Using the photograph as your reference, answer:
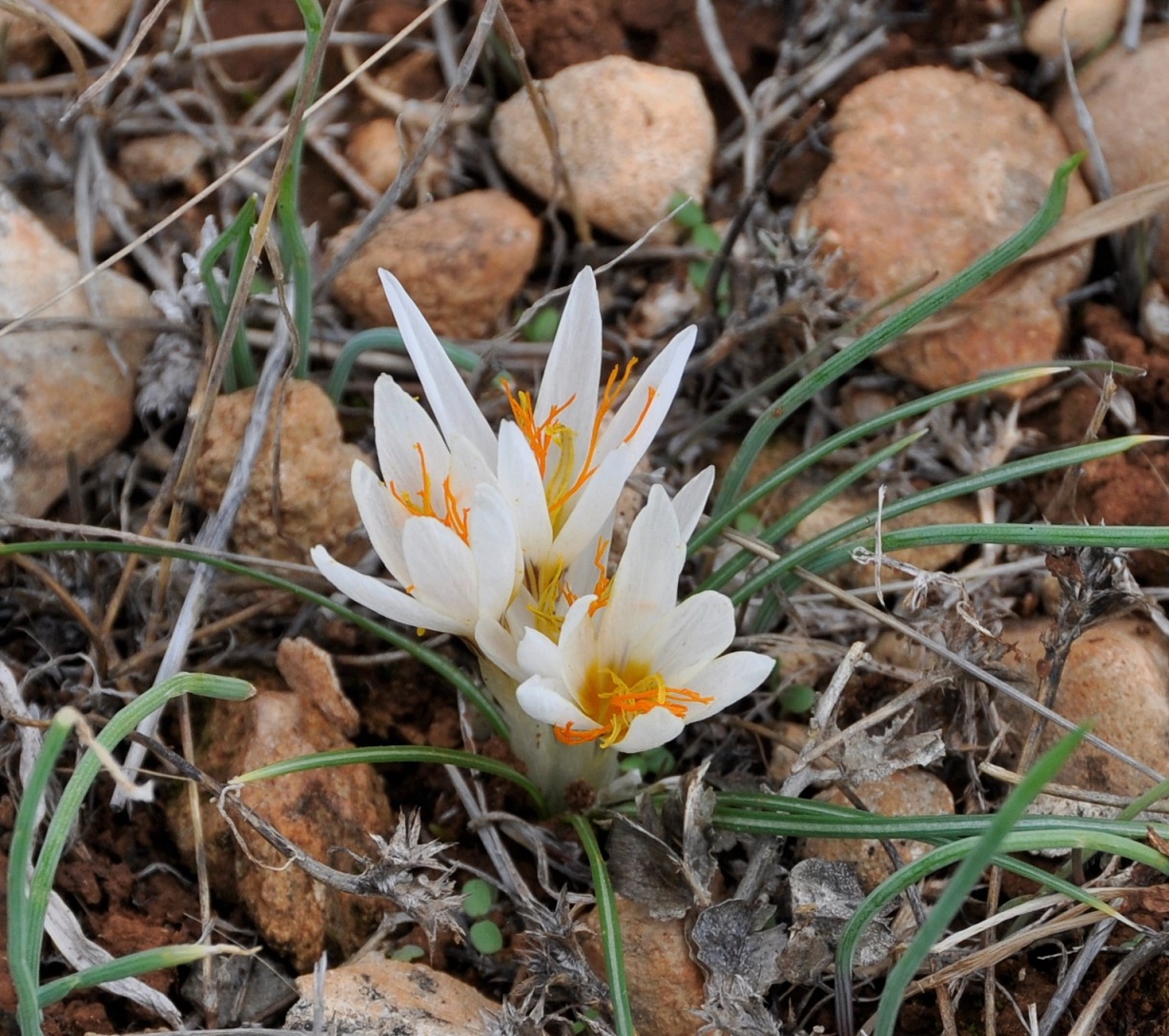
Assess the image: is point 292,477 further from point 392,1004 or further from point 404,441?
point 392,1004

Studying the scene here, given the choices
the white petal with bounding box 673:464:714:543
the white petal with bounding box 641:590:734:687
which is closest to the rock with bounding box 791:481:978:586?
the white petal with bounding box 673:464:714:543

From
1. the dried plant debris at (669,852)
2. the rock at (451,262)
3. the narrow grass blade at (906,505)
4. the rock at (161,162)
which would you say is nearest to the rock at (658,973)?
the dried plant debris at (669,852)

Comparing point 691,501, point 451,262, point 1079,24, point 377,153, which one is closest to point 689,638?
point 691,501

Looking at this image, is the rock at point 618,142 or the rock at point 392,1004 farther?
the rock at point 618,142

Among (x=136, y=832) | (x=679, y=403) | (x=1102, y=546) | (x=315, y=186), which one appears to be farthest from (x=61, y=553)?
(x=1102, y=546)

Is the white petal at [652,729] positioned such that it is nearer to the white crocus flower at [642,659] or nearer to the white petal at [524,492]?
the white crocus flower at [642,659]

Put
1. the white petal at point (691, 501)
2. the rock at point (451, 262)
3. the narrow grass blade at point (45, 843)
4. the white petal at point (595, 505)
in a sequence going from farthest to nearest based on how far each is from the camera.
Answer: the rock at point (451, 262)
the white petal at point (691, 501)
the white petal at point (595, 505)
the narrow grass blade at point (45, 843)

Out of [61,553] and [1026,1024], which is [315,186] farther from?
[1026,1024]
